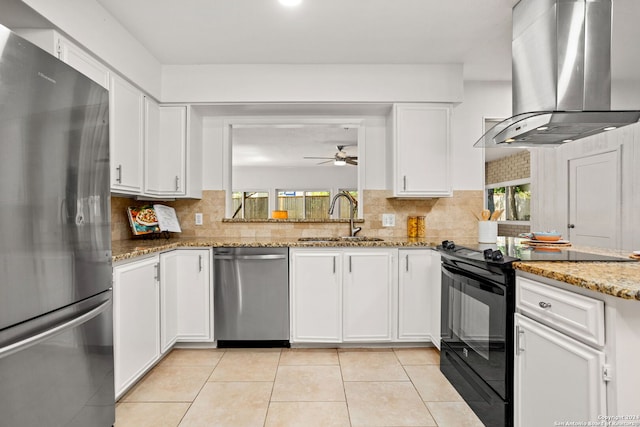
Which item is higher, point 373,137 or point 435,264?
point 373,137

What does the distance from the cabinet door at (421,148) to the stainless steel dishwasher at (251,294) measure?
1.24 m

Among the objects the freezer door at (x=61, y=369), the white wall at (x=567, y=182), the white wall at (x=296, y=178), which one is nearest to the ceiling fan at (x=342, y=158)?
the white wall at (x=296, y=178)

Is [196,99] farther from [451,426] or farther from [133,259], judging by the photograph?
[451,426]

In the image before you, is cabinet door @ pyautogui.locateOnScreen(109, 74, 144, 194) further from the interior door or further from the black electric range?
the interior door

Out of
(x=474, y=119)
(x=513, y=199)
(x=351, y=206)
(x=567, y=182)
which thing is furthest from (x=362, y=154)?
(x=513, y=199)

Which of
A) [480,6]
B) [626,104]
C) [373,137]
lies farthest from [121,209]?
[626,104]

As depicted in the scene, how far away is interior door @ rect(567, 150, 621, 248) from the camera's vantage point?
159 inches

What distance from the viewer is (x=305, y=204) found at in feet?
11.4

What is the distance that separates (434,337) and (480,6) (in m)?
2.37

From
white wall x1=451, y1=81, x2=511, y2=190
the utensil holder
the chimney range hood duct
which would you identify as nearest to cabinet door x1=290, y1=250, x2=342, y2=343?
the utensil holder

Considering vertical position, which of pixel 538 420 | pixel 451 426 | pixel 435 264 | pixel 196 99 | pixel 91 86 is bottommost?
pixel 451 426

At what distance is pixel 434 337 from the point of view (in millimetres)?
2723

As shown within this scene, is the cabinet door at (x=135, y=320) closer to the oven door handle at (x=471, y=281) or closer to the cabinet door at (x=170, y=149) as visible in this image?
the cabinet door at (x=170, y=149)

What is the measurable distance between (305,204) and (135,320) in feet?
6.06
